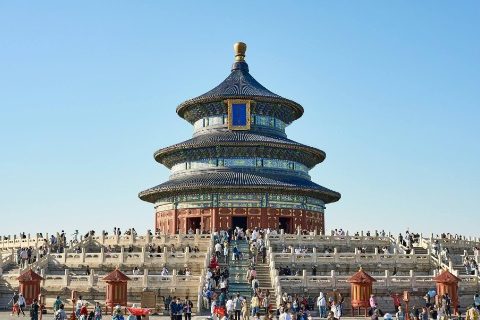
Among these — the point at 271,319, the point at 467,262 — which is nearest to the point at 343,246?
the point at 467,262

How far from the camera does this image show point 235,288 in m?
35.2

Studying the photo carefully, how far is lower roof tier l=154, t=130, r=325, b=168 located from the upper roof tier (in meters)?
2.74

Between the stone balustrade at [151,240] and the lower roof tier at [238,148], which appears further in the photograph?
the lower roof tier at [238,148]

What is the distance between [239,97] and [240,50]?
28.1 feet

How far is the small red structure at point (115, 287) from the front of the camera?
33.6 m

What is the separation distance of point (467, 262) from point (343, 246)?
24.0ft

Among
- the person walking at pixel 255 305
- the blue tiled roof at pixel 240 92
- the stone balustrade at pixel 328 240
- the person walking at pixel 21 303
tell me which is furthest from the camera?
the blue tiled roof at pixel 240 92

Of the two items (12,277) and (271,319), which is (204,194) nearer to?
(12,277)

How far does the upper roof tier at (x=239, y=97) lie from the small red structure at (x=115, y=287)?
98.6 ft

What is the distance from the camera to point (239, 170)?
5862cm

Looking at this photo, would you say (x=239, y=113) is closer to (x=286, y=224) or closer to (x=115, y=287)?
(x=286, y=224)

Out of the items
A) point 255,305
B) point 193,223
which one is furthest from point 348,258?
point 193,223

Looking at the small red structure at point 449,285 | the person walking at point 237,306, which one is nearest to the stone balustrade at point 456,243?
the small red structure at point 449,285

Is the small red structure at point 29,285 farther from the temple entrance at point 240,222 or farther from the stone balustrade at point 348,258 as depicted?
the temple entrance at point 240,222
